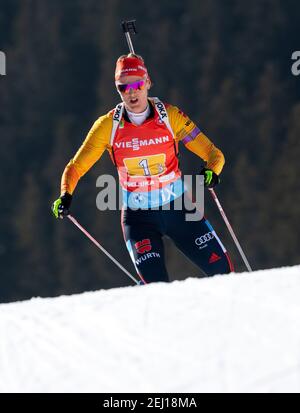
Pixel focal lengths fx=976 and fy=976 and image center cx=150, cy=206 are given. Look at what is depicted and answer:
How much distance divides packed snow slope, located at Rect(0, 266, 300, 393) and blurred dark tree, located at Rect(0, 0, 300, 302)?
14.5 meters

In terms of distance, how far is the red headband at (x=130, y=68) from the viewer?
489 cm

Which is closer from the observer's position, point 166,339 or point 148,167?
point 166,339

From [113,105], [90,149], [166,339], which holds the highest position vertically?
[113,105]

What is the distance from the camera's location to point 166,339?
9.78ft

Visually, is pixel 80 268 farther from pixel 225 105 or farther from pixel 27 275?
pixel 225 105

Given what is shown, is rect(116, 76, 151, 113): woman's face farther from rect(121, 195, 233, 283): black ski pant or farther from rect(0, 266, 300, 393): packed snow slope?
rect(0, 266, 300, 393): packed snow slope

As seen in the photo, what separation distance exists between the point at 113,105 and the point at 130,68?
15697mm

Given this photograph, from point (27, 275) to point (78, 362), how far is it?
17167 mm

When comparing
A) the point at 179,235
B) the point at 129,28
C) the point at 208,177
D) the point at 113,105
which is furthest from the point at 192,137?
the point at 113,105

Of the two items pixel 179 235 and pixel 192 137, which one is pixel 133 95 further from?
pixel 179 235

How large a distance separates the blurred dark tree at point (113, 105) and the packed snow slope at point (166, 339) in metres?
14.5

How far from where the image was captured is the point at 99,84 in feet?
70.4

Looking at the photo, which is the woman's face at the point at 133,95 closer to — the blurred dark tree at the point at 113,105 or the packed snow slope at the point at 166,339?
the packed snow slope at the point at 166,339

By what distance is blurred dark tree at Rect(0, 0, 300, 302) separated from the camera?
63.0ft
